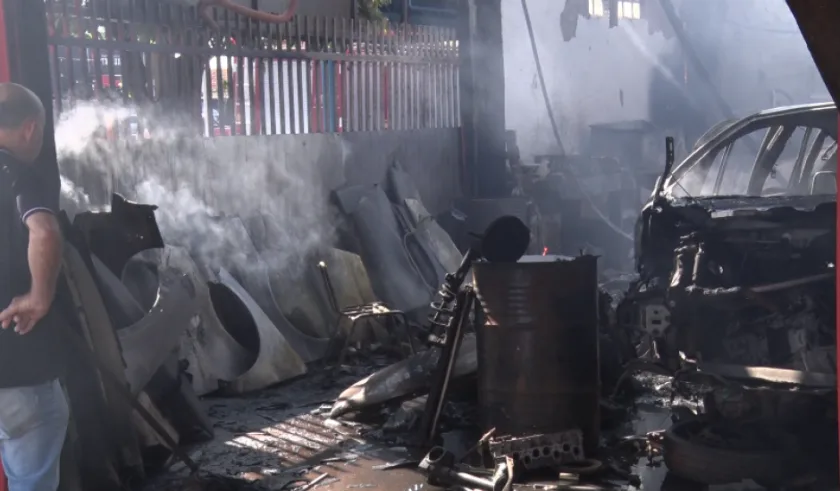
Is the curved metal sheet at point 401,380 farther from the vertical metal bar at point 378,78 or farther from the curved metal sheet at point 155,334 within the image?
the vertical metal bar at point 378,78

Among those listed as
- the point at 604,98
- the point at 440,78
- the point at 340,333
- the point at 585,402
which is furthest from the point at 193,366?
the point at 604,98

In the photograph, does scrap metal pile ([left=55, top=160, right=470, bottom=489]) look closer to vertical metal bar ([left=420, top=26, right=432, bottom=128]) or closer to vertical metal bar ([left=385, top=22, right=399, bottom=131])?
vertical metal bar ([left=385, top=22, right=399, bottom=131])

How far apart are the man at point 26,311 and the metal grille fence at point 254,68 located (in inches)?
149

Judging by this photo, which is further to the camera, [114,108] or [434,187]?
[434,187]

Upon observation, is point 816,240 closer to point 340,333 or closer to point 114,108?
point 340,333

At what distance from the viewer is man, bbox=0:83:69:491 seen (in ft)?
13.4

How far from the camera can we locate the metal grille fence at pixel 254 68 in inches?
319

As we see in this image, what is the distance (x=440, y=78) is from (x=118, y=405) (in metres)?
8.14

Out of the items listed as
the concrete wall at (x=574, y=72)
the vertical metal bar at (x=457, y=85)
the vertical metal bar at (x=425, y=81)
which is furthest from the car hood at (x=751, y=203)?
the concrete wall at (x=574, y=72)

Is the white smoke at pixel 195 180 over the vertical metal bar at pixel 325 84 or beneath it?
beneath

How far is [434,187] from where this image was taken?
42.0 ft

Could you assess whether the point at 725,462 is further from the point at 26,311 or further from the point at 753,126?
the point at 26,311

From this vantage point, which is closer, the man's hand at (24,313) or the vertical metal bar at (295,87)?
the man's hand at (24,313)

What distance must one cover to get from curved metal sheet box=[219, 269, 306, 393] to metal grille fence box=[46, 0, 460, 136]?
1.74 m
